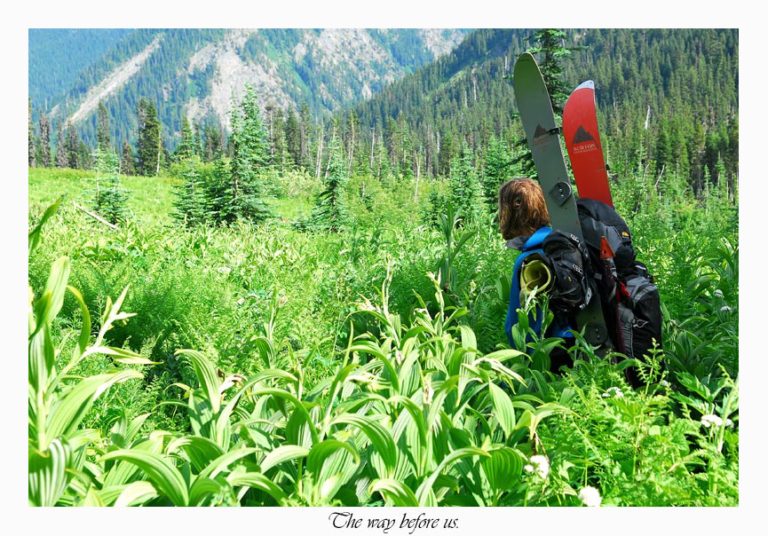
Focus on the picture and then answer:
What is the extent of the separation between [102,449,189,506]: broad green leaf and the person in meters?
1.98

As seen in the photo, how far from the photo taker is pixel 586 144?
3.31 meters

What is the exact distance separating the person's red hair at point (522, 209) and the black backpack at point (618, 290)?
275 mm

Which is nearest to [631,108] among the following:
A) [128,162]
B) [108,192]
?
[128,162]

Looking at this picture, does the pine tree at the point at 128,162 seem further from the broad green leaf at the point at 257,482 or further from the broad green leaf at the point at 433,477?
the broad green leaf at the point at 433,477

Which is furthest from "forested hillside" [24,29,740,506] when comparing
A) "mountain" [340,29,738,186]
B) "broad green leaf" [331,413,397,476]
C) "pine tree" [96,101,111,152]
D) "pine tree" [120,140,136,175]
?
"pine tree" [120,140,136,175]

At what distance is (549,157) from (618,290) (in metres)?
0.80

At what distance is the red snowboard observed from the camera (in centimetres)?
325

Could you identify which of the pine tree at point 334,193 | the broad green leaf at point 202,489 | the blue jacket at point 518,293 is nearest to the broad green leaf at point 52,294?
the broad green leaf at point 202,489

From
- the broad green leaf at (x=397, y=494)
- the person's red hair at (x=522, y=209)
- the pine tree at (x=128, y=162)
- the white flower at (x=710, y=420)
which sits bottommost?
the broad green leaf at (x=397, y=494)

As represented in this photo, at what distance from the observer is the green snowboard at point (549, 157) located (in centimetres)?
305

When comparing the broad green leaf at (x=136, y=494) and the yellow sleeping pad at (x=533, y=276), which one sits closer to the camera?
the broad green leaf at (x=136, y=494)

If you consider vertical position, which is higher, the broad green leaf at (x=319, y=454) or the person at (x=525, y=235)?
the person at (x=525, y=235)

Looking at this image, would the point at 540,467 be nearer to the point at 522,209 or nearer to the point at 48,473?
the point at 48,473
